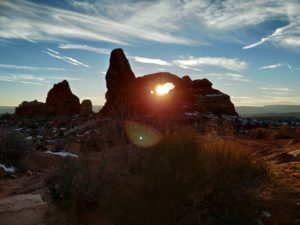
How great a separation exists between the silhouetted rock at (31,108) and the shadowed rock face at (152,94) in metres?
15.7

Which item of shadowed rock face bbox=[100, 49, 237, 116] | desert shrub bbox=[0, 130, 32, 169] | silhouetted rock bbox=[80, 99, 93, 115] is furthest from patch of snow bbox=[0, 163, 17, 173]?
silhouetted rock bbox=[80, 99, 93, 115]

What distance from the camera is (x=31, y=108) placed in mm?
55031

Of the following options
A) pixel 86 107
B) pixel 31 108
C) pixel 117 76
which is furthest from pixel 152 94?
pixel 31 108

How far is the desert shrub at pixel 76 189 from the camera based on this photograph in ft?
→ 19.3

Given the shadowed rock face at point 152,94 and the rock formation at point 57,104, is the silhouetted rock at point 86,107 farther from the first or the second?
the shadowed rock face at point 152,94

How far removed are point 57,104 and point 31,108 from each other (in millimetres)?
4155

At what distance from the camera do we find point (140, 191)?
4.98 meters

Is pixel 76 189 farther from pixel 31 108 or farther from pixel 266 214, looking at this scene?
pixel 31 108

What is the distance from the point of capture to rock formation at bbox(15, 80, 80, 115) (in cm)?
5372

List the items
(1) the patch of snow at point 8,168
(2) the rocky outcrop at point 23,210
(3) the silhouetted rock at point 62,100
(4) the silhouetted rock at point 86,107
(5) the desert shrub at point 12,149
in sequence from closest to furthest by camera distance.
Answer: (2) the rocky outcrop at point 23,210 → (1) the patch of snow at point 8,168 → (5) the desert shrub at point 12,149 → (3) the silhouetted rock at point 62,100 → (4) the silhouetted rock at point 86,107

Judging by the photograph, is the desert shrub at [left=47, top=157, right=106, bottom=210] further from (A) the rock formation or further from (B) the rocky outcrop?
(A) the rock formation

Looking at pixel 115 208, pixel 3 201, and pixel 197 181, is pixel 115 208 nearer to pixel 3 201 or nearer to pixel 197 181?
pixel 197 181

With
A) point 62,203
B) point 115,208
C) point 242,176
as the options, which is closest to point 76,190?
point 62,203

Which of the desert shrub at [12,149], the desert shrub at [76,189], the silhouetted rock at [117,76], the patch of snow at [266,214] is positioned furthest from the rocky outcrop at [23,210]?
the silhouetted rock at [117,76]
